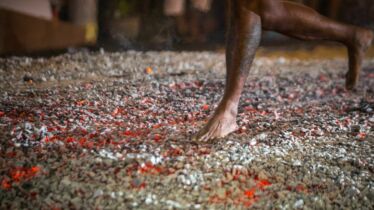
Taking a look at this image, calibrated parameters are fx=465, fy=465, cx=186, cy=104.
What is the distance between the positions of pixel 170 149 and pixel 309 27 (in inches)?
58.5

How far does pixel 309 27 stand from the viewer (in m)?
3.25

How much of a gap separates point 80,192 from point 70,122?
84cm

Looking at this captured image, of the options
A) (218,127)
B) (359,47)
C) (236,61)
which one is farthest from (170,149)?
(359,47)

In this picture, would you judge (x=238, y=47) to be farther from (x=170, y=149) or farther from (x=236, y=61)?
(x=170, y=149)

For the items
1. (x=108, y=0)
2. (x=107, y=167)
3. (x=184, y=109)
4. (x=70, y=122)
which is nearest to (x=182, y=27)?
(x=108, y=0)

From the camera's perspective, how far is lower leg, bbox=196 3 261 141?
2646 millimetres

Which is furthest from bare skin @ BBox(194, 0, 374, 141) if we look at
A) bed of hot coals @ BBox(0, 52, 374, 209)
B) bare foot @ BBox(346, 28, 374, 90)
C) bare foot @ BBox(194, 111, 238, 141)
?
bare foot @ BBox(346, 28, 374, 90)

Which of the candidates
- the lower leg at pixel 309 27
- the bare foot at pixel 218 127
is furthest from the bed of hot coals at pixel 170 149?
the lower leg at pixel 309 27

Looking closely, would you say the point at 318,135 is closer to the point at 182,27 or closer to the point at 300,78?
the point at 300,78

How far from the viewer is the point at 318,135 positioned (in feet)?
9.32

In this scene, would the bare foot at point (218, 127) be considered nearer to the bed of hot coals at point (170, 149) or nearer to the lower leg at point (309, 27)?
the bed of hot coals at point (170, 149)

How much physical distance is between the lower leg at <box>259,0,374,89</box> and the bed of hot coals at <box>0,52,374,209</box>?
50cm

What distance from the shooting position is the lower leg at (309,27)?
2.93m

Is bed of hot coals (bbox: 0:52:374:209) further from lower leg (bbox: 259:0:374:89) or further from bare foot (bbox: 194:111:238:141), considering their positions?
lower leg (bbox: 259:0:374:89)
